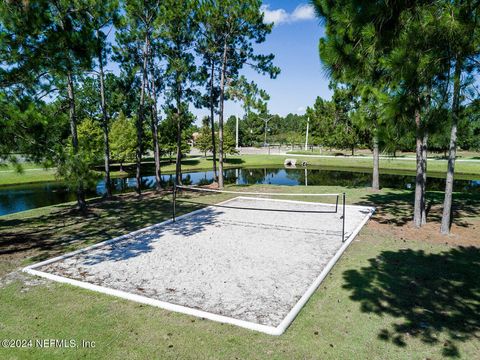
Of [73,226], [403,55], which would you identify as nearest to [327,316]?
[403,55]

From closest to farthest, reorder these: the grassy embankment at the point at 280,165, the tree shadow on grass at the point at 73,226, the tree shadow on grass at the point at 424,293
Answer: the tree shadow on grass at the point at 424,293
the tree shadow on grass at the point at 73,226
the grassy embankment at the point at 280,165

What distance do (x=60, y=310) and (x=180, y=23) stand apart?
1599 centimetres

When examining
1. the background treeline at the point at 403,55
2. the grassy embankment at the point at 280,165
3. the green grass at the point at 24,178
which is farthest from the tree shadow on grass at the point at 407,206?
the green grass at the point at 24,178

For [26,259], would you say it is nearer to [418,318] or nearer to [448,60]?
[418,318]

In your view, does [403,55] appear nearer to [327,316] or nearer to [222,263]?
[327,316]

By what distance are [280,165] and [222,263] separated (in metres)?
38.5

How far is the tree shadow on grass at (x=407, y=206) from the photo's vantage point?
11.6 m

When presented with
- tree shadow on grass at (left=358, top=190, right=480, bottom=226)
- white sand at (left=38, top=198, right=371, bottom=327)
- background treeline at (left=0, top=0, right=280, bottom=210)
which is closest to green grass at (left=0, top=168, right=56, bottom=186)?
background treeline at (left=0, top=0, right=280, bottom=210)

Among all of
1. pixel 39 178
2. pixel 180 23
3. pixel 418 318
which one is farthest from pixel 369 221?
pixel 39 178

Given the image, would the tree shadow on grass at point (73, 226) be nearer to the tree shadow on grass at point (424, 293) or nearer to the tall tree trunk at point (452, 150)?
the tree shadow on grass at point (424, 293)

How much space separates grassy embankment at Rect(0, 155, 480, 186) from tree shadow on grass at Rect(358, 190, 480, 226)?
19.1m

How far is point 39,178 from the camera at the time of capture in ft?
98.1

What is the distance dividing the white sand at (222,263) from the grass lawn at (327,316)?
1.70 feet

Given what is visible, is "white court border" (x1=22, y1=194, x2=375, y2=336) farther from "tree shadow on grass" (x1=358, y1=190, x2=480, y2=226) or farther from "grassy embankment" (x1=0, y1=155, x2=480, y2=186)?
"grassy embankment" (x1=0, y1=155, x2=480, y2=186)
